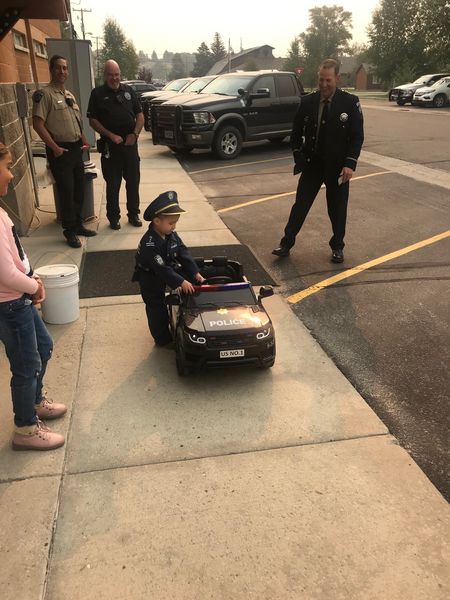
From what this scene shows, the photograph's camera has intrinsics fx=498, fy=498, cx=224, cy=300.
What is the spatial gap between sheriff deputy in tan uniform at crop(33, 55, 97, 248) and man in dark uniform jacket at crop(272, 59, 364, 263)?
2.61 m

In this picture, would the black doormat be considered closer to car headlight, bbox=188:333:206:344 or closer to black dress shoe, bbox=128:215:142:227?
black dress shoe, bbox=128:215:142:227

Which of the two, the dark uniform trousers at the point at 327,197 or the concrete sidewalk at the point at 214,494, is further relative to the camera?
the dark uniform trousers at the point at 327,197

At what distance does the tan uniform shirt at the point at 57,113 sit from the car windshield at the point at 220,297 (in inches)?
133

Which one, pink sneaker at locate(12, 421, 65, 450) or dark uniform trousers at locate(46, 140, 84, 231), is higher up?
dark uniform trousers at locate(46, 140, 84, 231)

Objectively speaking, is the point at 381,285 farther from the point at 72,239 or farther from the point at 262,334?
the point at 72,239

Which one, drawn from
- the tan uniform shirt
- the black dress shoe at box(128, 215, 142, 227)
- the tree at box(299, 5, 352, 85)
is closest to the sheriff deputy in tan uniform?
the tan uniform shirt

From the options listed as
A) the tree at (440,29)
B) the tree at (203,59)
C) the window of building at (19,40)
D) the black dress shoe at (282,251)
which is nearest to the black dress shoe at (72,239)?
the black dress shoe at (282,251)

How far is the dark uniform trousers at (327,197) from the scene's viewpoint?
540 centimetres

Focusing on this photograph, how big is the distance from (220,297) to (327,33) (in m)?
105

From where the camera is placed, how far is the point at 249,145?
600 inches

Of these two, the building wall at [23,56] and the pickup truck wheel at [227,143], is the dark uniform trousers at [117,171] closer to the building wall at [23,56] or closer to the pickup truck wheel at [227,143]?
the building wall at [23,56]

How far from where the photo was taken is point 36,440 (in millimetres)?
2854

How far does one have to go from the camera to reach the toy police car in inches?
130

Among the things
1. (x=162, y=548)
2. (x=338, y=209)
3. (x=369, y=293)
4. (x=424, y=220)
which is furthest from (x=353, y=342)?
(x=424, y=220)
